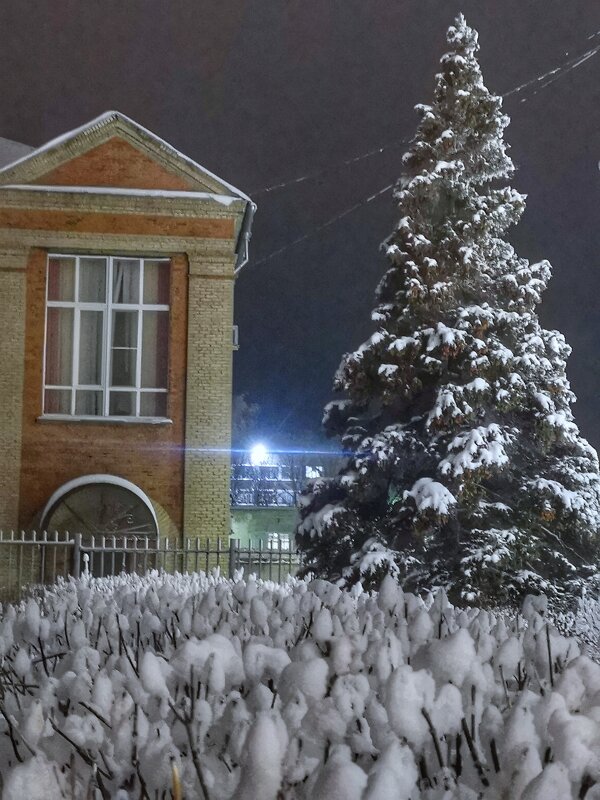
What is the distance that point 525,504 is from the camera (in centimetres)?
1342

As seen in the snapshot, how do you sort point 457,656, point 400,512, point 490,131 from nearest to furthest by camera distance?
point 457,656 < point 400,512 < point 490,131

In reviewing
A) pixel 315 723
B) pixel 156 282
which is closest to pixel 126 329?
pixel 156 282

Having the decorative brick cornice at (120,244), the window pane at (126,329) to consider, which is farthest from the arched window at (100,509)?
the decorative brick cornice at (120,244)

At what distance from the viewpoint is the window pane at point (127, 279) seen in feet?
61.2

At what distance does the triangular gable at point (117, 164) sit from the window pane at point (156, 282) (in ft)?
5.06

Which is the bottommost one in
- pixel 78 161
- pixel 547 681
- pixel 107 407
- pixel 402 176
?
pixel 547 681

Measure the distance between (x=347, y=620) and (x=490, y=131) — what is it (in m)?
11.8

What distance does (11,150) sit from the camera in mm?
27172

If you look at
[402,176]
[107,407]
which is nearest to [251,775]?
[402,176]

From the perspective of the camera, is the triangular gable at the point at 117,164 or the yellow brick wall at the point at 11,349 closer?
the yellow brick wall at the point at 11,349

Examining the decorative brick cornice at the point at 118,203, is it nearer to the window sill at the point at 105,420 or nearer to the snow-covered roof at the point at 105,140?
the snow-covered roof at the point at 105,140

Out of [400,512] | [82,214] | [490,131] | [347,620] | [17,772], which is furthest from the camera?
[82,214]

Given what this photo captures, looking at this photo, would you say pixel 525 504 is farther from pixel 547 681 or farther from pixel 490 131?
pixel 547 681

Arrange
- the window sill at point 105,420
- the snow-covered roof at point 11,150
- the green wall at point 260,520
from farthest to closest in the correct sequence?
the green wall at point 260,520 < the snow-covered roof at point 11,150 < the window sill at point 105,420
